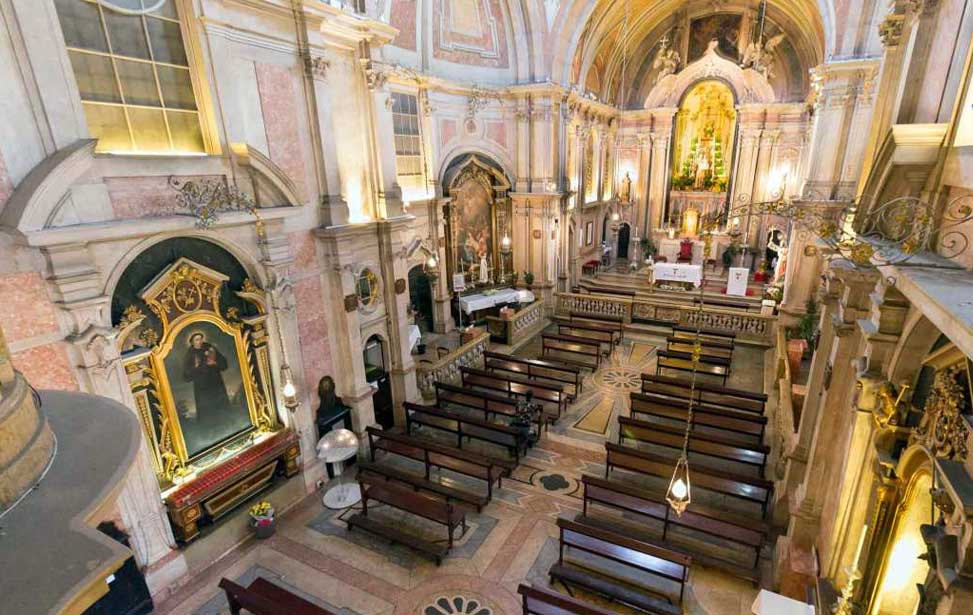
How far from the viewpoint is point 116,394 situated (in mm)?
6090

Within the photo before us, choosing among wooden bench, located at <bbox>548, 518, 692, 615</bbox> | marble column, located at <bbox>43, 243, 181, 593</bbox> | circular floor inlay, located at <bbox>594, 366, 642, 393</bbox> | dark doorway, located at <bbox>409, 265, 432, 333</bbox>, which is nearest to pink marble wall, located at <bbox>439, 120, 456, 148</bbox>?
dark doorway, located at <bbox>409, 265, 432, 333</bbox>

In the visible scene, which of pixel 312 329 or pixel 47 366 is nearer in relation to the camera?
pixel 47 366

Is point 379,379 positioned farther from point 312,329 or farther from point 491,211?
point 491,211

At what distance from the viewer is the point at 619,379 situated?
13.5 metres

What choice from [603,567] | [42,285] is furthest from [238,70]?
[603,567]

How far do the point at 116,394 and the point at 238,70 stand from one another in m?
4.96

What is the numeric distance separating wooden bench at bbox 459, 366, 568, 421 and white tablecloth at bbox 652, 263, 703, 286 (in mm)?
10777

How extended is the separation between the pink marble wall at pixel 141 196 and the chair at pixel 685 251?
23406 millimetres

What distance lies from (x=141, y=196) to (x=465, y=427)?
773 centimetres

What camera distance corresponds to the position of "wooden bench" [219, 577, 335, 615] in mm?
6066

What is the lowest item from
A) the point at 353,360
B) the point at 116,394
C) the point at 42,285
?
the point at 353,360

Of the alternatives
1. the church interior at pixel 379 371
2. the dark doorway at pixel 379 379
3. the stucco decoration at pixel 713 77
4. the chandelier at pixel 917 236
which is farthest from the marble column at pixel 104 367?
the stucco decoration at pixel 713 77

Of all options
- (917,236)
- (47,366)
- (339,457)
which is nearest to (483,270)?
(339,457)

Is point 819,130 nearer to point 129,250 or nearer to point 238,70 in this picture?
point 238,70
